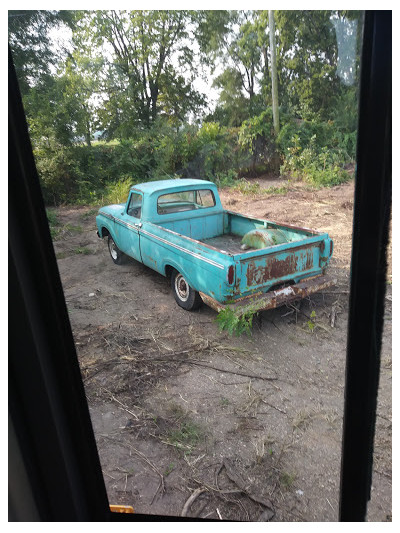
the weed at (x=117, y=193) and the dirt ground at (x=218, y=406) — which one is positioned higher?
the weed at (x=117, y=193)

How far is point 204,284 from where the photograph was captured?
142 inches

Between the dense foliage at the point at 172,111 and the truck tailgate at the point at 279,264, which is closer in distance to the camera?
the truck tailgate at the point at 279,264

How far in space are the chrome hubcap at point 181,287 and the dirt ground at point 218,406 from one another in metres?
0.19

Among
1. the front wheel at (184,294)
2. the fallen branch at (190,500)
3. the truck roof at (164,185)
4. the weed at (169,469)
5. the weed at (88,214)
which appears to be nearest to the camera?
the fallen branch at (190,500)

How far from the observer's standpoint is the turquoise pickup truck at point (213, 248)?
3445 mm

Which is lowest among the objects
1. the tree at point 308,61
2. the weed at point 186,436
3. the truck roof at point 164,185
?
the weed at point 186,436

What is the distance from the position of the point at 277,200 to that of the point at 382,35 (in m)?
9.41

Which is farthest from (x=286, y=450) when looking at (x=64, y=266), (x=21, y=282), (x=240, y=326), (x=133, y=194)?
(x=64, y=266)

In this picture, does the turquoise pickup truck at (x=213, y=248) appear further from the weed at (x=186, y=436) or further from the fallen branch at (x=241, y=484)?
the fallen branch at (x=241, y=484)

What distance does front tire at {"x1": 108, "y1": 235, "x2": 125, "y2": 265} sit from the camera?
5.70 metres

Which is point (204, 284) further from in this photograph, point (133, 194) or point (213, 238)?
point (133, 194)

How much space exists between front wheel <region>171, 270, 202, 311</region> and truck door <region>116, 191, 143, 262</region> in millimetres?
804

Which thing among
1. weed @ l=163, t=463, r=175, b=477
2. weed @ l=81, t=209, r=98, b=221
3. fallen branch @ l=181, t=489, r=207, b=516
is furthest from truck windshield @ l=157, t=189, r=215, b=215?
weed @ l=81, t=209, r=98, b=221

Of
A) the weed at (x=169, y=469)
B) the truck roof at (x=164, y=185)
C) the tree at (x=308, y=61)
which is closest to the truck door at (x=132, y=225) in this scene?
the truck roof at (x=164, y=185)
